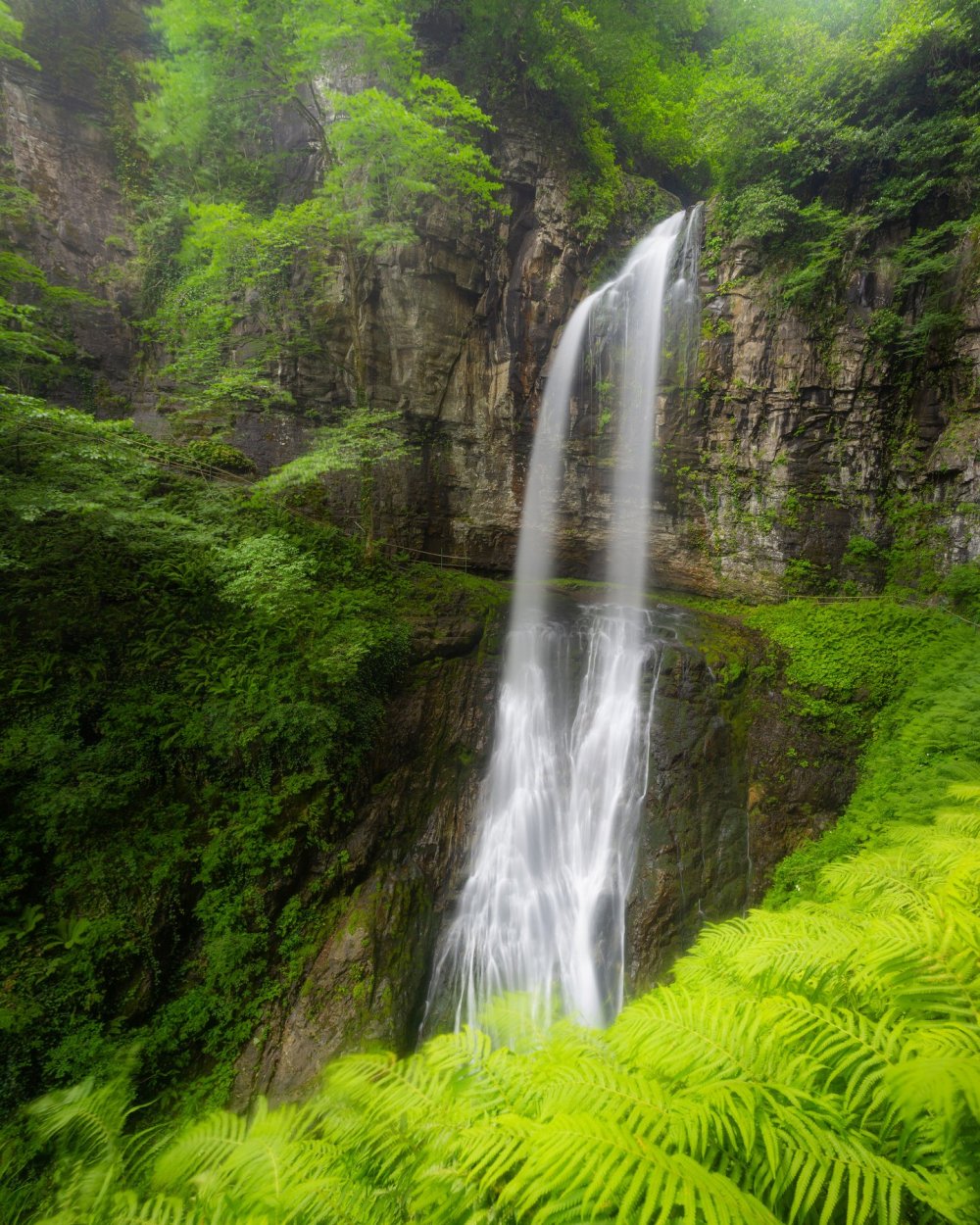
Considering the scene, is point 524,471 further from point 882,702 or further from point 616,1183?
point 616,1183

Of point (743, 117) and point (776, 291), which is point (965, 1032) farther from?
point (743, 117)

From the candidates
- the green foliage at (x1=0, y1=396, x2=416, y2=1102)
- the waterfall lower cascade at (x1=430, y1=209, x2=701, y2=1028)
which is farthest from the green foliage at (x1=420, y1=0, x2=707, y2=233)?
the green foliage at (x1=0, y1=396, x2=416, y2=1102)

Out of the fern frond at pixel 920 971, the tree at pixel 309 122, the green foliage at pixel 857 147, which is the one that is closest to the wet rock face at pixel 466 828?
the fern frond at pixel 920 971

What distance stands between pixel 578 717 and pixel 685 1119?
692 centimetres

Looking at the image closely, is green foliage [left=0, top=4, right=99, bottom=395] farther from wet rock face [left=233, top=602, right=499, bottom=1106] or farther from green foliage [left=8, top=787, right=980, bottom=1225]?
green foliage [left=8, top=787, right=980, bottom=1225]

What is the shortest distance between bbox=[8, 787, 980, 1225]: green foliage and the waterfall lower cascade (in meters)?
3.46

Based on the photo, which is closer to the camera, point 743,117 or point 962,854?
point 962,854

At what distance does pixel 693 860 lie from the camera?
22.4 ft

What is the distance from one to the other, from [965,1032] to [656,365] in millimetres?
11725

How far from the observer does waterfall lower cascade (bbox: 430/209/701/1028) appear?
21.2 ft

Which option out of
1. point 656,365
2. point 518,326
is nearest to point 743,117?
point 656,365

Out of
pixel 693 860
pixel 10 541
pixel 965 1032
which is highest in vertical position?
pixel 10 541

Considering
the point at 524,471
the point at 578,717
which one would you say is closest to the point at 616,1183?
the point at 578,717

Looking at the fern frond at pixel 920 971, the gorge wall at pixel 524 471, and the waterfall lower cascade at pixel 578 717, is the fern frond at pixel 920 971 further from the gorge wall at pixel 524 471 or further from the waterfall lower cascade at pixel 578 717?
the gorge wall at pixel 524 471
